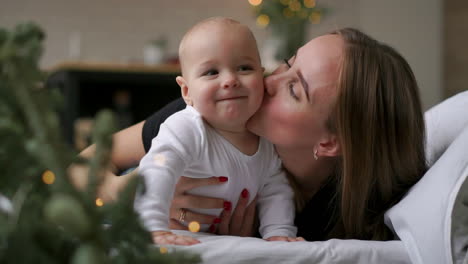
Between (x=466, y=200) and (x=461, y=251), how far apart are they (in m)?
0.10

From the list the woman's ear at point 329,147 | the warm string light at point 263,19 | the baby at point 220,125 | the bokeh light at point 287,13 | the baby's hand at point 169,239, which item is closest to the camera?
the baby's hand at point 169,239

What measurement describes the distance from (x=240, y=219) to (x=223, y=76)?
1.19 ft

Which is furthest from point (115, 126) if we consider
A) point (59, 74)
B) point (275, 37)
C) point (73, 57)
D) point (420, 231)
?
point (73, 57)

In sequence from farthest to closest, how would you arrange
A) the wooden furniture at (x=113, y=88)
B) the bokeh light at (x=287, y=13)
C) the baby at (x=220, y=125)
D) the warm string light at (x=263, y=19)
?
the warm string light at (x=263, y=19) < the bokeh light at (x=287, y=13) < the wooden furniture at (x=113, y=88) < the baby at (x=220, y=125)

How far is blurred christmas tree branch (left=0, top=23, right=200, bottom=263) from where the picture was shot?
0.39 m

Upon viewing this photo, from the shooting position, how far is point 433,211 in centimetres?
106

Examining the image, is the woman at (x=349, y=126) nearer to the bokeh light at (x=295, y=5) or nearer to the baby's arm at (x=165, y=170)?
the baby's arm at (x=165, y=170)

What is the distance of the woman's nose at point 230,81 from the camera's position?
3.84 ft

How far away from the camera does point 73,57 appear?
4926 mm

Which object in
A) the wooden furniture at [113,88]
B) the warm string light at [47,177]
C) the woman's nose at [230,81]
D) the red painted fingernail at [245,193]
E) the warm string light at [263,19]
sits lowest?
the wooden furniture at [113,88]

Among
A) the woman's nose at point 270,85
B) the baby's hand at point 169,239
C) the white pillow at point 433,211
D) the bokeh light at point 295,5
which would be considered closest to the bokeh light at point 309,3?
the bokeh light at point 295,5

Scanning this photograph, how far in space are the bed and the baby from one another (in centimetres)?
16

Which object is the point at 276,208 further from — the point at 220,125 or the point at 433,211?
the point at 433,211

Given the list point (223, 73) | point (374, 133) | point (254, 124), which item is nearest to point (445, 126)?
point (374, 133)
